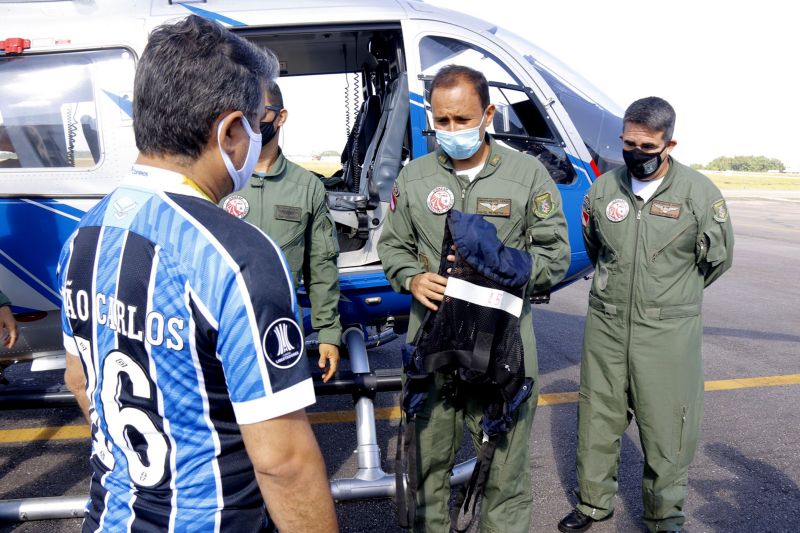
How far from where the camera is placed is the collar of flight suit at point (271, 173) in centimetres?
320

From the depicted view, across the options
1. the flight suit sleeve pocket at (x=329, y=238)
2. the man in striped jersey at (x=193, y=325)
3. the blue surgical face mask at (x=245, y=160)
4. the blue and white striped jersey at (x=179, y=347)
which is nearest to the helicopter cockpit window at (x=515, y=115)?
the flight suit sleeve pocket at (x=329, y=238)

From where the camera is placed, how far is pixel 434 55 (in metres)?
3.94

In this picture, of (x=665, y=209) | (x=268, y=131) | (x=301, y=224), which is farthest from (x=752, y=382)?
(x=268, y=131)

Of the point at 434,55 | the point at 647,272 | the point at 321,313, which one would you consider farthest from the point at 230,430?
the point at 434,55

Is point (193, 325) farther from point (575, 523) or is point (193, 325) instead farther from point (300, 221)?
point (575, 523)

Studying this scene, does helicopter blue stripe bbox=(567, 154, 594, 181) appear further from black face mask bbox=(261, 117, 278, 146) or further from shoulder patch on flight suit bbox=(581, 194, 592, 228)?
black face mask bbox=(261, 117, 278, 146)

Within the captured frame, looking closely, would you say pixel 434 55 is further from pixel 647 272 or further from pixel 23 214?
pixel 23 214

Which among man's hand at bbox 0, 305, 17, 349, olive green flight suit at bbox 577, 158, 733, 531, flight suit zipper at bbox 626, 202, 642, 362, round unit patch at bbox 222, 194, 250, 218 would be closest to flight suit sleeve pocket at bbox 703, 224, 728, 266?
olive green flight suit at bbox 577, 158, 733, 531

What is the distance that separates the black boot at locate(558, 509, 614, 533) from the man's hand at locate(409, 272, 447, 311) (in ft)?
4.83

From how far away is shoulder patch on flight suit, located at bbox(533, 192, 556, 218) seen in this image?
2627 millimetres

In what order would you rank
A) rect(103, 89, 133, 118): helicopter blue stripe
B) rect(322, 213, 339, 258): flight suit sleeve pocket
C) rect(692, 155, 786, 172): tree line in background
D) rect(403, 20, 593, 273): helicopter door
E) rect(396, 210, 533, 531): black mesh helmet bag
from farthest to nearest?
1. rect(692, 155, 786, 172): tree line in background
2. rect(403, 20, 593, 273): helicopter door
3. rect(103, 89, 133, 118): helicopter blue stripe
4. rect(322, 213, 339, 258): flight suit sleeve pocket
5. rect(396, 210, 533, 531): black mesh helmet bag

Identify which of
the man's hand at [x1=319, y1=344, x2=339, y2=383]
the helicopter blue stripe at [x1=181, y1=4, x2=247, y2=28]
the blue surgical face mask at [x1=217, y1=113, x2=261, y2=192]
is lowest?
the man's hand at [x1=319, y1=344, x2=339, y2=383]

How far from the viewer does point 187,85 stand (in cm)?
119

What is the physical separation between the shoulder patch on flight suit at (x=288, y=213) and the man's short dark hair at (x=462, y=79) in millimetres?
919
